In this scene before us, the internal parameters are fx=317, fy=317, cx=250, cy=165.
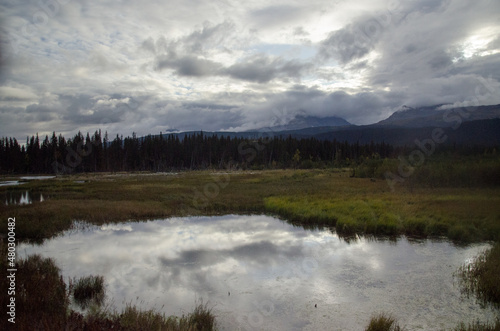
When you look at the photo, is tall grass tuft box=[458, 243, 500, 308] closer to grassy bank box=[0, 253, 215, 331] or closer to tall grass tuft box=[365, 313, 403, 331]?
tall grass tuft box=[365, 313, 403, 331]

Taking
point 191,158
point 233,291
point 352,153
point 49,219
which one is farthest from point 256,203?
point 352,153

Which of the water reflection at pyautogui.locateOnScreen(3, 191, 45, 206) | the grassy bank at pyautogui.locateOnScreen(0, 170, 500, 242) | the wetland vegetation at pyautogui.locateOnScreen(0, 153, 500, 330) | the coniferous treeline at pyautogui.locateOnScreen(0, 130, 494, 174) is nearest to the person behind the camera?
the wetland vegetation at pyautogui.locateOnScreen(0, 153, 500, 330)

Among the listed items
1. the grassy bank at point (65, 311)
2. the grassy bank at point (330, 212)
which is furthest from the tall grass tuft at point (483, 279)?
the grassy bank at point (65, 311)

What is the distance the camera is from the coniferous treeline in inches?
4018

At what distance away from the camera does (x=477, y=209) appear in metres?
19.7

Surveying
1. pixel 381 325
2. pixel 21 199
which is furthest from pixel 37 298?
pixel 21 199

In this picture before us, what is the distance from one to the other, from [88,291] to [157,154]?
11707 centimetres

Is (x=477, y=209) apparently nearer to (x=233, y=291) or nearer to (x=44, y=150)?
(x=233, y=291)

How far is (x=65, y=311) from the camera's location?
795 cm

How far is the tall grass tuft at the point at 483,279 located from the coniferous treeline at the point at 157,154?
270 feet

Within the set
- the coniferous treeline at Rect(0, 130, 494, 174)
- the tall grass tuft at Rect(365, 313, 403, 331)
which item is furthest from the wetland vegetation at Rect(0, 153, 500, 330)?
the coniferous treeline at Rect(0, 130, 494, 174)

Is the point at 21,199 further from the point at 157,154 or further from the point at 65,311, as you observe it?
the point at 157,154

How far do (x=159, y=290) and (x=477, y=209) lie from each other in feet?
64.3

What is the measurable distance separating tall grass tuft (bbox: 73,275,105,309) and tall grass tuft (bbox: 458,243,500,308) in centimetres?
1114
